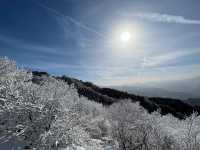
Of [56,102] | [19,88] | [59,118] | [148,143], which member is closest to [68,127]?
[59,118]

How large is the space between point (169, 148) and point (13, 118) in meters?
22.8

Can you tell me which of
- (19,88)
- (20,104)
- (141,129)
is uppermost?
(19,88)

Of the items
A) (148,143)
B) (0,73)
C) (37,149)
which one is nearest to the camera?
(37,149)

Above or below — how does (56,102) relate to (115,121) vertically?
above

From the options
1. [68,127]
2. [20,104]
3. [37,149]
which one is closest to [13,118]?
[20,104]

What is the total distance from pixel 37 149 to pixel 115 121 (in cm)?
2629

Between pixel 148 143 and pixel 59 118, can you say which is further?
pixel 148 143

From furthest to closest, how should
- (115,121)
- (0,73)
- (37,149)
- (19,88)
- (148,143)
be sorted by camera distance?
1. (115,121)
2. (0,73)
3. (148,143)
4. (19,88)
5. (37,149)

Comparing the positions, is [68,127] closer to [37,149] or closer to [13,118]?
[37,149]

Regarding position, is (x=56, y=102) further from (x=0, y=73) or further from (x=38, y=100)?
(x=0, y=73)

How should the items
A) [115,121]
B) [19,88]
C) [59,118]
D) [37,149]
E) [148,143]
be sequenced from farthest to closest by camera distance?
[115,121] → [148,143] → [19,88] → [59,118] → [37,149]

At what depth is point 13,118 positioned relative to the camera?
53.9 ft

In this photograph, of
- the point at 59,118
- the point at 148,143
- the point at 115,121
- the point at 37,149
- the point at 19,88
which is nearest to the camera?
the point at 37,149

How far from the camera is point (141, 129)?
1282 inches
